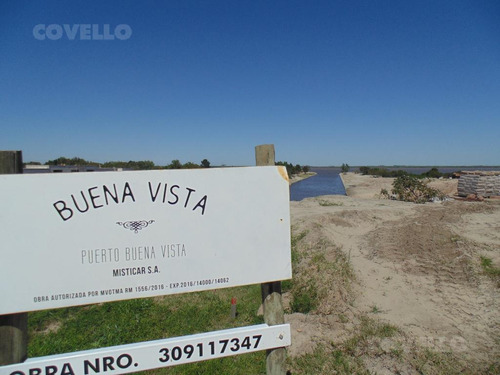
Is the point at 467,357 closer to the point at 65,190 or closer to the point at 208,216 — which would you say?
the point at 208,216

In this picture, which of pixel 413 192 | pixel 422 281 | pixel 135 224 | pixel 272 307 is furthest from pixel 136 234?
pixel 413 192

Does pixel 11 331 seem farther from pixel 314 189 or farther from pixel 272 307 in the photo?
pixel 314 189

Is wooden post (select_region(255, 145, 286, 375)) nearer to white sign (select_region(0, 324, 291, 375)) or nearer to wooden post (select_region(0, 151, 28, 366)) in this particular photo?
white sign (select_region(0, 324, 291, 375))

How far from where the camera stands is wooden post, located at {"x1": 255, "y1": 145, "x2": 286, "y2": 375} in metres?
2.26

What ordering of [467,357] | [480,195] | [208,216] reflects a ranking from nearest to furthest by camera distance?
[208,216]
[467,357]
[480,195]

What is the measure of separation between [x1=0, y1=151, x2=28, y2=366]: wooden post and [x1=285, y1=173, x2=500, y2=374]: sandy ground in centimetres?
283

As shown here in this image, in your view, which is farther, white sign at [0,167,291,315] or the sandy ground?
the sandy ground

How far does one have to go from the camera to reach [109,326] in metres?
4.65

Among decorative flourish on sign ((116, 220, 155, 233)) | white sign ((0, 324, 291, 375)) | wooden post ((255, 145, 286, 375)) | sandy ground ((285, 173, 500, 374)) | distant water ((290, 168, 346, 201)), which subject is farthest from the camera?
distant water ((290, 168, 346, 201))

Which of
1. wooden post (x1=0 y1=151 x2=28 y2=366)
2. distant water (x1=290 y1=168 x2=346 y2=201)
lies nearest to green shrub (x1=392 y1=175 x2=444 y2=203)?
distant water (x1=290 y1=168 x2=346 y2=201)

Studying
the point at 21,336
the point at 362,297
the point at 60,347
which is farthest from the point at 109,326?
the point at 362,297

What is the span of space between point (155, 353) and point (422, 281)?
200 inches

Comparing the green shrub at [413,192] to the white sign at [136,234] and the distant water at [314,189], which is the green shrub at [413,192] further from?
the white sign at [136,234]

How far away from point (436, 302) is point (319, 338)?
7.13 ft
